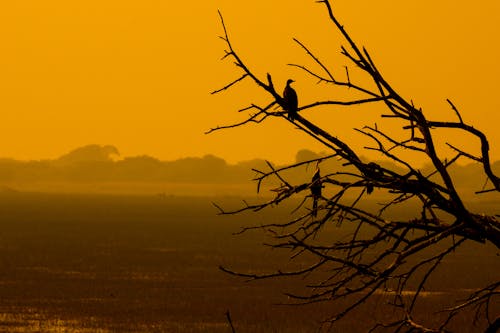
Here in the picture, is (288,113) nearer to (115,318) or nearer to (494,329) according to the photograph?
(494,329)

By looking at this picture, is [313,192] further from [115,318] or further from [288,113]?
[115,318]

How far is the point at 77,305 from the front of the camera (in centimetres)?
4600

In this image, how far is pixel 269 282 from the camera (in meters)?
59.2

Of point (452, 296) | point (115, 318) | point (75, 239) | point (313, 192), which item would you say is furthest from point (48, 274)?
point (313, 192)

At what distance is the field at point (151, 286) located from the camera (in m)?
40.7

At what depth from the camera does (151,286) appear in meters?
55.2

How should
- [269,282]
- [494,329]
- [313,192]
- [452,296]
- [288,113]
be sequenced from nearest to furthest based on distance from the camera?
[494,329] → [288,113] → [313,192] → [452,296] → [269,282]

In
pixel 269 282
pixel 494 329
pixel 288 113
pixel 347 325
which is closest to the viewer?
pixel 494 329

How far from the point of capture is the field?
4072cm

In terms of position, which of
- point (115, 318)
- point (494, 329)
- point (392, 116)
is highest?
point (392, 116)

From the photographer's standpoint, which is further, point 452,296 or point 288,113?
point 452,296

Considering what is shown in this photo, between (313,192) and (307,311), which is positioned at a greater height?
(313,192)

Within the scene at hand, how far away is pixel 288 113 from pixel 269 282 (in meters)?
54.9

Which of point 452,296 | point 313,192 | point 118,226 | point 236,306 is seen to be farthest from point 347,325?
point 118,226
